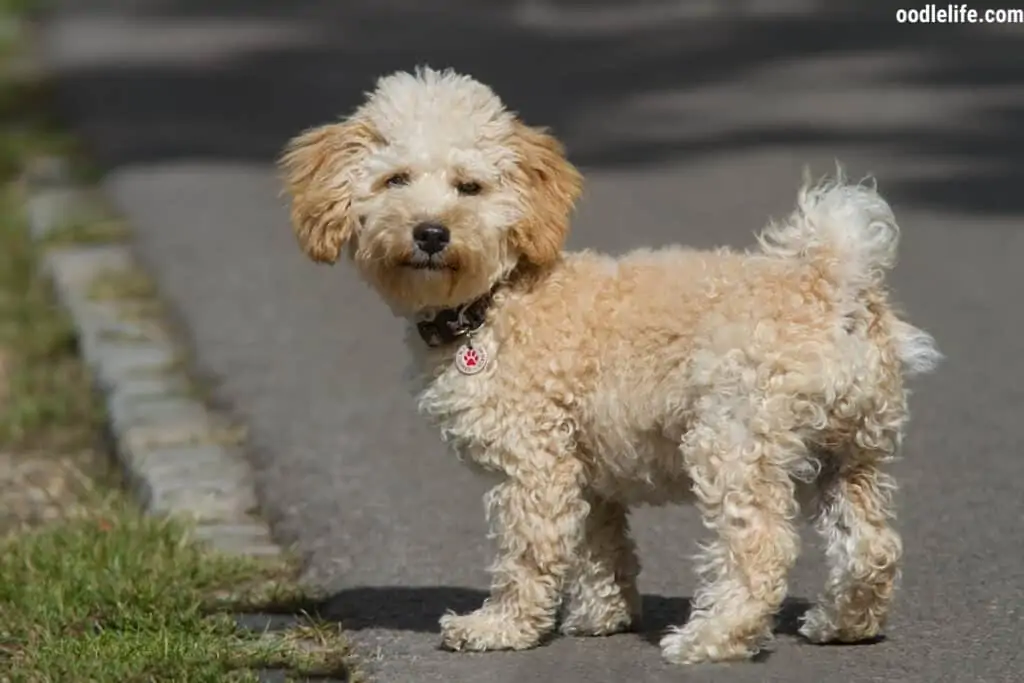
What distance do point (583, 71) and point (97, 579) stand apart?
10521 millimetres

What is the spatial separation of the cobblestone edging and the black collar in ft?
4.66

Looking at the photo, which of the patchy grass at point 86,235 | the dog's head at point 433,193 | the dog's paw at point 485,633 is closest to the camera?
the dog's head at point 433,193

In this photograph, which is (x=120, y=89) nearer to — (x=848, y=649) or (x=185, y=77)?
(x=185, y=77)

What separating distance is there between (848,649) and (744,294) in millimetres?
1013

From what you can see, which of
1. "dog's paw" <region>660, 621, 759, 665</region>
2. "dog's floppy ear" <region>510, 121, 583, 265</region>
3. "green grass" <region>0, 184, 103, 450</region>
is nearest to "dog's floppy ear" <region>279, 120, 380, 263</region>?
"dog's floppy ear" <region>510, 121, 583, 265</region>

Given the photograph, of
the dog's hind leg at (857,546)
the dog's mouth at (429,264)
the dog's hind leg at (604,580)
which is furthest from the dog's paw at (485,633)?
the dog's mouth at (429,264)

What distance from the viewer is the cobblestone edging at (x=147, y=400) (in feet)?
24.6

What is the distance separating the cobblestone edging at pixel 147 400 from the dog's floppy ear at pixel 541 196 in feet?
5.74

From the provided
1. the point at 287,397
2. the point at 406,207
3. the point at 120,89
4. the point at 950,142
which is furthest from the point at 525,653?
the point at 120,89

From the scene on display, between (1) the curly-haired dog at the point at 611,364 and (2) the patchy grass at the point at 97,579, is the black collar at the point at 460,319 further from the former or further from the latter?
(2) the patchy grass at the point at 97,579

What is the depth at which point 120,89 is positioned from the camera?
16781mm

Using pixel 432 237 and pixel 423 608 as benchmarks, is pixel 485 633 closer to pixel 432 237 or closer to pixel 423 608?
pixel 423 608

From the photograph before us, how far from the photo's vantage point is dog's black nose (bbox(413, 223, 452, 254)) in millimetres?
5723

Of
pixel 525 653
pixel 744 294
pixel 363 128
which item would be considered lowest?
pixel 525 653
